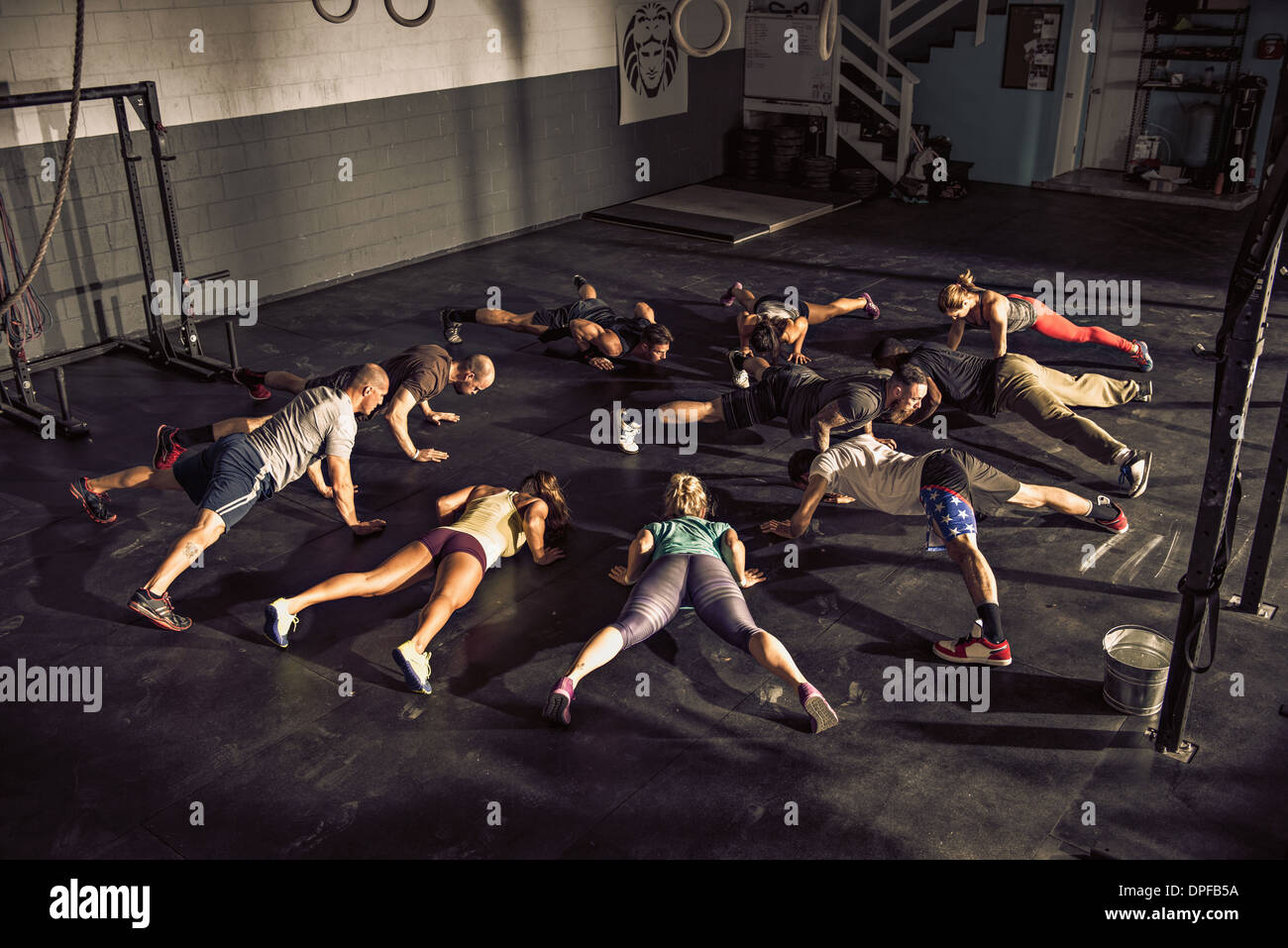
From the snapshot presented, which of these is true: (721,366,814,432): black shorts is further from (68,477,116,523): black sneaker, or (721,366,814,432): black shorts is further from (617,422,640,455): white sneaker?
(68,477,116,523): black sneaker

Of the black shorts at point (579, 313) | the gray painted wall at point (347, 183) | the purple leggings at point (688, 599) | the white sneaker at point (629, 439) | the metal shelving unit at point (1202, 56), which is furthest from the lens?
the metal shelving unit at point (1202, 56)

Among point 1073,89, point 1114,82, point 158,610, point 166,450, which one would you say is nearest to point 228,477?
point 158,610

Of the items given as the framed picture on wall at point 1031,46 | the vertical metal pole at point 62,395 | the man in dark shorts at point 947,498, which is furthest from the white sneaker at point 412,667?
the framed picture on wall at point 1031,46

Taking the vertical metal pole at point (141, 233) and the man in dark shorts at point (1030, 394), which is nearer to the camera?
the man in dark shorts at point (1030, 394)

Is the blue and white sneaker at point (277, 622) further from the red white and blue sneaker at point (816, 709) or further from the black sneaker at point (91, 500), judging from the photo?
the red white and blue sneaker at point (816, 709)

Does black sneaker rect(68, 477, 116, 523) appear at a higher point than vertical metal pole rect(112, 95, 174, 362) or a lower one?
lower

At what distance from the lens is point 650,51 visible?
44.1 ft

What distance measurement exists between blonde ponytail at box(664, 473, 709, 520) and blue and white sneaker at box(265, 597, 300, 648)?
76.1 inches

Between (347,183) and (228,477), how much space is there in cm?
597

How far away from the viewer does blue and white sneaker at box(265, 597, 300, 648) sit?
16.9ft

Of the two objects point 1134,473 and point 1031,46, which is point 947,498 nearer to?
point 1134,473

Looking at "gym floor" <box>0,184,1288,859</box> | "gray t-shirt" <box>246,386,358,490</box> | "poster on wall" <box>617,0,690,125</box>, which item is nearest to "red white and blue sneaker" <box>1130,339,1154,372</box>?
"gym floor" <box>0,184,1288,859</box>

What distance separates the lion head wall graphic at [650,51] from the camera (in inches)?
519

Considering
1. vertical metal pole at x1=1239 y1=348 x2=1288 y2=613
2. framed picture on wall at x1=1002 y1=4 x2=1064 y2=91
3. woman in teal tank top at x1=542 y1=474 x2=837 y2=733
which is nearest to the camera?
woman in teal tank top at x1=542 y1=474 x2=837 y2=733
